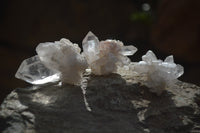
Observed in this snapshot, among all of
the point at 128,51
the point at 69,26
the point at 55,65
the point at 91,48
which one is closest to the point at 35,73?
the point at 55,65

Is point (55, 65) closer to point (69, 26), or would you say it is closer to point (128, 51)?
point (128, 51)

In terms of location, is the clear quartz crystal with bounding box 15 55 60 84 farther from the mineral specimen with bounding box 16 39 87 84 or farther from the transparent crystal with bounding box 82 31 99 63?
the transparent crystal with bounding box 82 31 99 63

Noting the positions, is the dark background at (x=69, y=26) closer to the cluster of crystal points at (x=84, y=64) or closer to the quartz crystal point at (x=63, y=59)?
the cluster of crystal points at (x=84, y=64)

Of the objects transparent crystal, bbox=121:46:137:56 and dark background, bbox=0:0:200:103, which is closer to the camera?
transparent crystal, bbox=121:46:137:56

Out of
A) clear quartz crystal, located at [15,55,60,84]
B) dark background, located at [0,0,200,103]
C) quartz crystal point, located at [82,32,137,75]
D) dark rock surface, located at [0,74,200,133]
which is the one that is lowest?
dark rock surface, located at [0,74,200,133]

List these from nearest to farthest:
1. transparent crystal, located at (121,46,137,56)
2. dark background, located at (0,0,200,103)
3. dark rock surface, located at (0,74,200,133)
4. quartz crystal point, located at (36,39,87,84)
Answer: dark rock surface, located at (0,74,200,133)
quartz crystal point, located at (36,39,87,84)
transparent crystal, located at (121,46,137,56)
dark background, located at (0,0,200,103)

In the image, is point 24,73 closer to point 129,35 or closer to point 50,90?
point 50,90

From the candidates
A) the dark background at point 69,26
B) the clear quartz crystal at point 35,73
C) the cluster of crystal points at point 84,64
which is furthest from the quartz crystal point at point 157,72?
the dark background at point 69,26

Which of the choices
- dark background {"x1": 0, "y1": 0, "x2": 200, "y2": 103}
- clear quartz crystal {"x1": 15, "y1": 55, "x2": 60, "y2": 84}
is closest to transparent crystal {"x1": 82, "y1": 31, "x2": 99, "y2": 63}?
clear quartz crystal {"x1": 15, "y1": 55, "x2": 60, "y2": 84}
